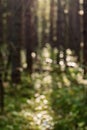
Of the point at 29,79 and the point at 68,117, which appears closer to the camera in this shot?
the point at 68,117

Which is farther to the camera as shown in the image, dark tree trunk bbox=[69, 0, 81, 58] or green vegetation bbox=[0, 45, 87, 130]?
dark tree trunk bbox=[69, 0, 81, 58]

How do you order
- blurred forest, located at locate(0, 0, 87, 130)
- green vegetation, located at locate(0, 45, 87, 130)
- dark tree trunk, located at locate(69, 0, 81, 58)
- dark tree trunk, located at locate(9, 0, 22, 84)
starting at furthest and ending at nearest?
dark tree trunk, located at locate(69, 0, 81, 58) < dark tree trunk, located at locate(9, 0, 22, 84) < blurred forest, located at locate(0, 0, 87, 130) < green vegetation, located at locate(0, 45, 87, 130)

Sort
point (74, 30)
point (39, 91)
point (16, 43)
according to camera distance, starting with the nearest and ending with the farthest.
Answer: point (39, 91)
point (16, 43)
point (74, 30)

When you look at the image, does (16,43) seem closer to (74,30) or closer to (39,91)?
(39,91)

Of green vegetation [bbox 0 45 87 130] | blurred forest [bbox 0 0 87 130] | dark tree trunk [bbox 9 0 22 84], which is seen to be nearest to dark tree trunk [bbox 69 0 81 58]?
blurred forest [bbox 0 0 87 130]

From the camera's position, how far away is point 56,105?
9312mm

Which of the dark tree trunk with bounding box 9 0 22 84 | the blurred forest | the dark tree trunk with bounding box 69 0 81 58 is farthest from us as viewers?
the dark tree trunk with bounding box 69 0 81 58

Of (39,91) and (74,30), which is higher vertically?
(74,30)

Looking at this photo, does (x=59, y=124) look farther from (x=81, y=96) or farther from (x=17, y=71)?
(x=17, y=71)

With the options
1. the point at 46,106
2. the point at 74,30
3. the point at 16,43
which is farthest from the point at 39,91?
the point at 74,30

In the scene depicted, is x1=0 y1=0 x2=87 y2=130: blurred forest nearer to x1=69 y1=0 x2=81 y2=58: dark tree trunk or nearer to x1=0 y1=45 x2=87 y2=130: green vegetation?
x1=0 y1=45 x2=87 y2=130: green vegetation

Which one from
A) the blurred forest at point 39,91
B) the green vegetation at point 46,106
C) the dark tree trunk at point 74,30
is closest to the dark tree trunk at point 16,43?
the blurred forest at point 39,91

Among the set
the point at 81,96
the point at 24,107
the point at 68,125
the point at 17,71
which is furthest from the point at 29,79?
the point at 68,125

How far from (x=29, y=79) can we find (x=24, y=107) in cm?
373
